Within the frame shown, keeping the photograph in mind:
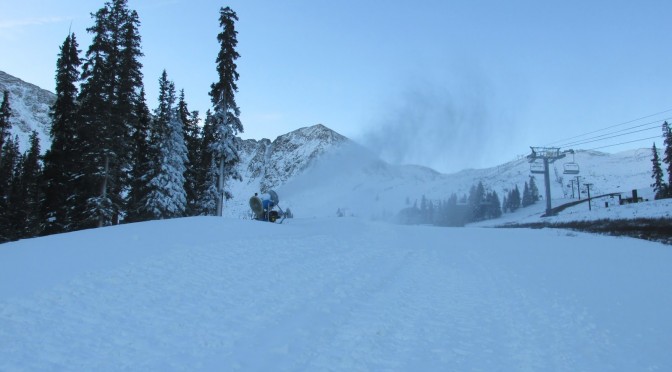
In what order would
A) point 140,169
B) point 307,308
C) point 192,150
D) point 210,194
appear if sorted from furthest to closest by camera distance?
1. point 192,150
2. point 210,194
3. point 140,169
4. point 307,308

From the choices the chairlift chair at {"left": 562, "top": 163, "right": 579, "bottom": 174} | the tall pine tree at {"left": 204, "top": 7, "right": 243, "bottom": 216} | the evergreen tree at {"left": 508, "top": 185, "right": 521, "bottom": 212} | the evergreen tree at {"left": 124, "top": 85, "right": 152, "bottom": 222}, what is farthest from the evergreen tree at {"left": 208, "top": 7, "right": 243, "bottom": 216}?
the evergreen tree at {"left": 508, "top": 185, "right": 521, "bottom": 212}

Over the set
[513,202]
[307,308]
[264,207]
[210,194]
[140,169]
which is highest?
[513,202]

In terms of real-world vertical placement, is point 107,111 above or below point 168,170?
above

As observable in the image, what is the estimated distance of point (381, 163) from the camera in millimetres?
49500

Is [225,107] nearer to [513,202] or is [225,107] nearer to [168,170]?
[168,170]

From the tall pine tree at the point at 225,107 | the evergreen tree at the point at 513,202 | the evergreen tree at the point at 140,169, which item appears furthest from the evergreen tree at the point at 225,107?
the evergreen tree at the point at 513,202

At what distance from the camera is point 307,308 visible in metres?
9.51

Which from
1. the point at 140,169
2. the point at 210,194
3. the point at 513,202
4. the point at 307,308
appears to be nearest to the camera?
the point at 307,308

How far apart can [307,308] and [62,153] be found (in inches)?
1079

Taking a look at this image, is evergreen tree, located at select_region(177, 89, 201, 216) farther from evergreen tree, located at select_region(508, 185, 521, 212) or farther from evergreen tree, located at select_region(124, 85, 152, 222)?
evergreen tree, located at select_region(508, 185, 521, 212)

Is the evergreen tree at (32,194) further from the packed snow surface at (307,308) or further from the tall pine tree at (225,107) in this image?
the packed snow surface at (307,308)

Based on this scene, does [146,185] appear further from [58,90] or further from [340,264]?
[340,264]

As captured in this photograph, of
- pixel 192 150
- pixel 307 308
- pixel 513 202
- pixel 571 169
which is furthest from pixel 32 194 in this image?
pixel 513 202

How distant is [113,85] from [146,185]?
8615mm
